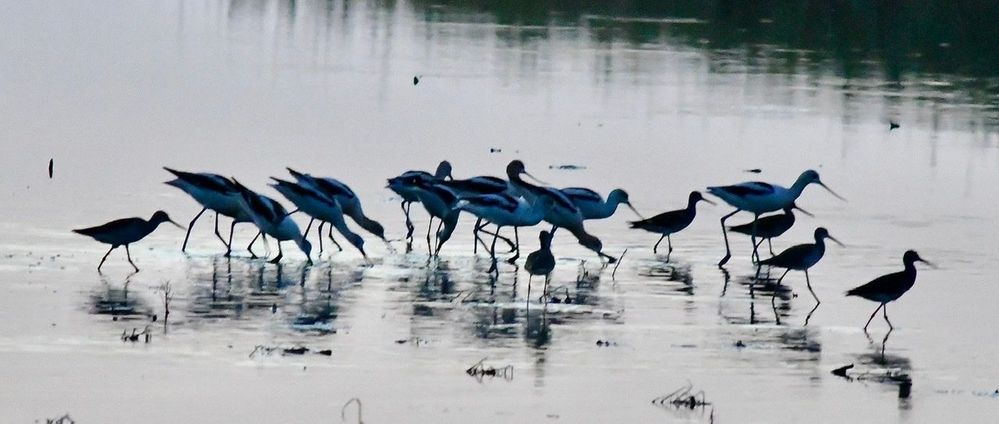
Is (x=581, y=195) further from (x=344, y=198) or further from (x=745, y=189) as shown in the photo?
(x=344, y=198)

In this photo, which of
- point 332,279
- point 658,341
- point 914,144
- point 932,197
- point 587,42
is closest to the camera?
point 658,341

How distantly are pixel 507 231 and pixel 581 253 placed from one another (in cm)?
180

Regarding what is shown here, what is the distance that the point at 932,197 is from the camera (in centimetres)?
2184

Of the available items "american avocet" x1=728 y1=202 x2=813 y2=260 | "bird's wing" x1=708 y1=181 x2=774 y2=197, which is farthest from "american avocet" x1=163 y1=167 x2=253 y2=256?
"american avocet" x1=728 y1=202 x2=813 y2=260

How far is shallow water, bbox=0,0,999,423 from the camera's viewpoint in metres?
11.7

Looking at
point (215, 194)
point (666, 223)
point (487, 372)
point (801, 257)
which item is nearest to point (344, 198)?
point (215, 194)

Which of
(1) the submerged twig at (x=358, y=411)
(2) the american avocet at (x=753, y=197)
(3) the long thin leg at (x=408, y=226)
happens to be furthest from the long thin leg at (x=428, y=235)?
(1) the submerged twig at (x=358, y=411)

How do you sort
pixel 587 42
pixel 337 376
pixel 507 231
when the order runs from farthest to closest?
pixel 587 42 → pixel 507 231 → pixel 337 376

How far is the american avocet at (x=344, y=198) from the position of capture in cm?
1744

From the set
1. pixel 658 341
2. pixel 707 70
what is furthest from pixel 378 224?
pixel 707 70

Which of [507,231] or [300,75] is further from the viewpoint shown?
[300,75]

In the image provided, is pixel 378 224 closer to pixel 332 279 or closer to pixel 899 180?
pixel 332 279

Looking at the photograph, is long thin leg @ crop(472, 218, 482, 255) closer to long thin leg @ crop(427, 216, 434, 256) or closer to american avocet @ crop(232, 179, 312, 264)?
long thin leg @ crop(427, 216, 434, 256)

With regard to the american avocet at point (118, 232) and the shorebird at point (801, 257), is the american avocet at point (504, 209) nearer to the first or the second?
the shorebird at point (801, 257)
